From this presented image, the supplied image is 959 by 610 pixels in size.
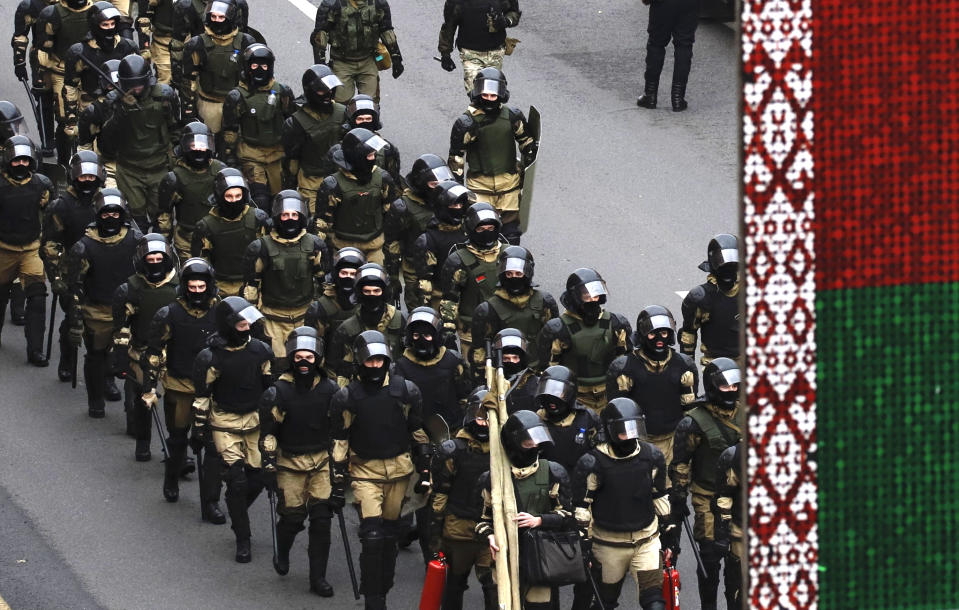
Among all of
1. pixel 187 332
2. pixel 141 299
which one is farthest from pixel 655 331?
pixel 141 299

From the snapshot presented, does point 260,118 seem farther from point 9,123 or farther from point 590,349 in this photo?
point 590,349

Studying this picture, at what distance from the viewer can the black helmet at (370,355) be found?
1298 centimetres

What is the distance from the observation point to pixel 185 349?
584 inches

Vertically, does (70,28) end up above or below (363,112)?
above

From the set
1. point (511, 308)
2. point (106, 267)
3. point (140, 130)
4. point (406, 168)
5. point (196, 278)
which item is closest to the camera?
point (196, 278)

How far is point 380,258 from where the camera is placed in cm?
1764

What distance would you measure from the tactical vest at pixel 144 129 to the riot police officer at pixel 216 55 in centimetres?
117

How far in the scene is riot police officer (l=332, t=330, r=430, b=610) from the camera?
13.0 meters

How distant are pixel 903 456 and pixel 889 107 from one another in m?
0.98

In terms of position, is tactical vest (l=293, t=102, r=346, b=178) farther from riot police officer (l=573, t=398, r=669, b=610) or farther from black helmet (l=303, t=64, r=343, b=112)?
riot police officer (l=573, t=398, r=669, b=610)

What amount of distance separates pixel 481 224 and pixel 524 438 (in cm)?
398

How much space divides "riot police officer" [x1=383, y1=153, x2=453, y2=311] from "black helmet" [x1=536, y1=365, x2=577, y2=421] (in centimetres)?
412

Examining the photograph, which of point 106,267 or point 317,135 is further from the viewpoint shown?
point 317,135

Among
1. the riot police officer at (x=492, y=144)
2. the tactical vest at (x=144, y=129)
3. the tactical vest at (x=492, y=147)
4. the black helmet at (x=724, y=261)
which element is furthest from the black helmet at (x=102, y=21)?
the black helmet at (x=724, y=261)
